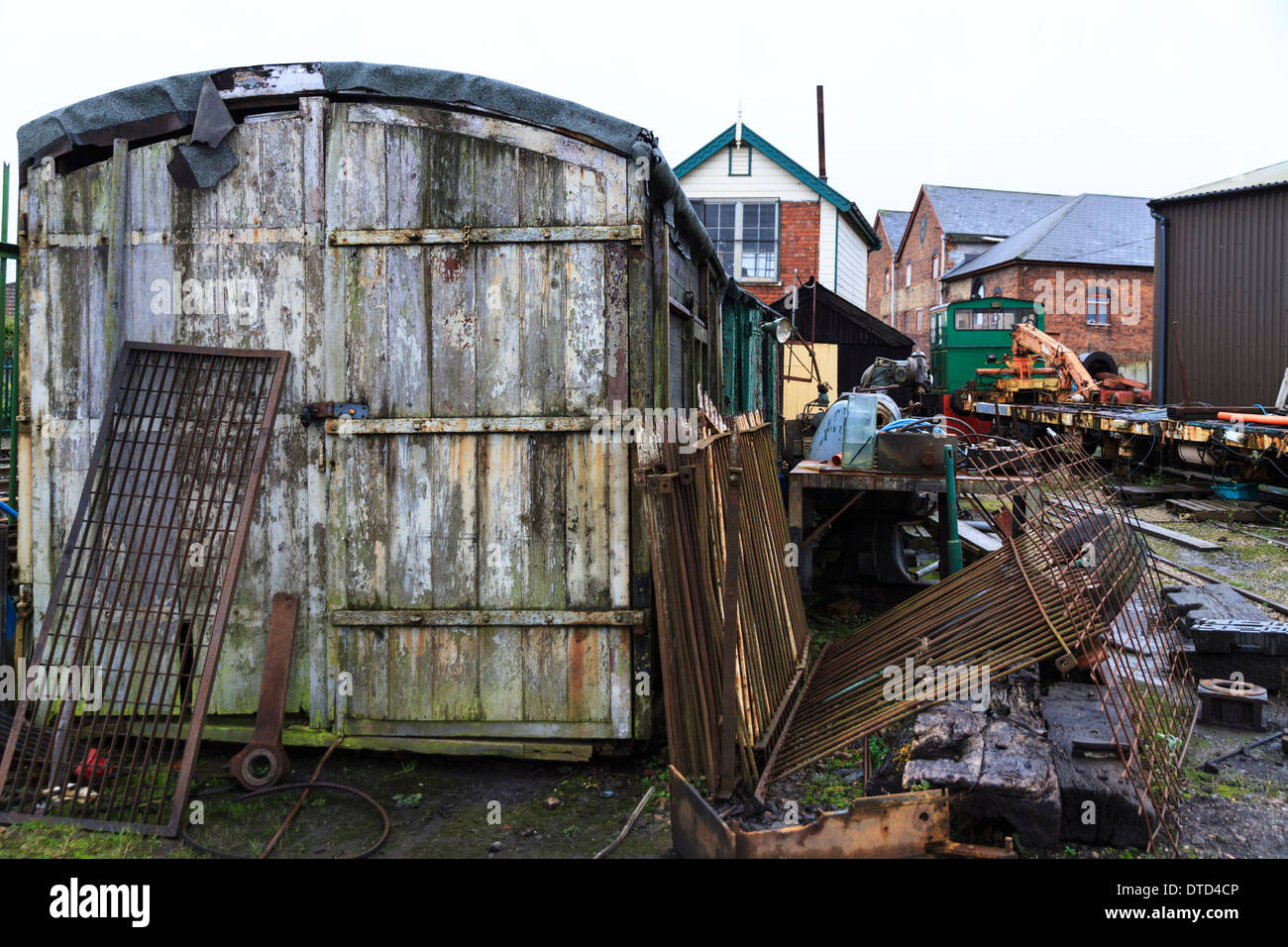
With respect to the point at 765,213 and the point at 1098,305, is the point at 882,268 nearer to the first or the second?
the point at 1098,305

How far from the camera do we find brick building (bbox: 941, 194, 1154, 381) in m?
32.4

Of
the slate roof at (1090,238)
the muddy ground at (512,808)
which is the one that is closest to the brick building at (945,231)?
the slate roof at (1090,238)

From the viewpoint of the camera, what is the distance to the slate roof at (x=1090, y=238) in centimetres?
3253

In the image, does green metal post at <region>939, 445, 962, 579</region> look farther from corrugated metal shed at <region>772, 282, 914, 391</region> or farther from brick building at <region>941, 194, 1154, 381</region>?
brick building at <region>941, 194, 1154, 381</region>

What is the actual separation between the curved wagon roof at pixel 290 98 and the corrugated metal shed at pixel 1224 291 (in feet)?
52.8

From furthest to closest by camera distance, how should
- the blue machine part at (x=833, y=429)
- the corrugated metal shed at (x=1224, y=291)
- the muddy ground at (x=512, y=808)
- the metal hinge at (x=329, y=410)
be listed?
the corrugated metal shed at (x=1224, y=291) < the blue machine part at (x=833, y=429) < the metal hinge at (x=329, y=410) < the muddy ground at (x=512, y=808)

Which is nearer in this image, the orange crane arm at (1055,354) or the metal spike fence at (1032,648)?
the metal spike fence at (1032,648)

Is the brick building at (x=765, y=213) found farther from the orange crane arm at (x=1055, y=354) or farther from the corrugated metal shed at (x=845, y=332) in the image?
the orange crane arm at (x=1055, y=354)

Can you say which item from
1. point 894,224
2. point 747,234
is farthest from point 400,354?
point 894,224

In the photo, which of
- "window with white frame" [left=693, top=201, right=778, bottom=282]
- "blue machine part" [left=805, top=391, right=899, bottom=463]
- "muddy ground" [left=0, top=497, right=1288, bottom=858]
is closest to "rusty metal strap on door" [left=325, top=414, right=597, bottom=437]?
"muddy ground" [left=0, top=497, right=1288, bottom=858]

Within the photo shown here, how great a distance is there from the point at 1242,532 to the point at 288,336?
11.2m

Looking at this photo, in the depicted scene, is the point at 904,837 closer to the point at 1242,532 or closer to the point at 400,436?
the point at 400,436

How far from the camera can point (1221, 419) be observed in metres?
12.0
